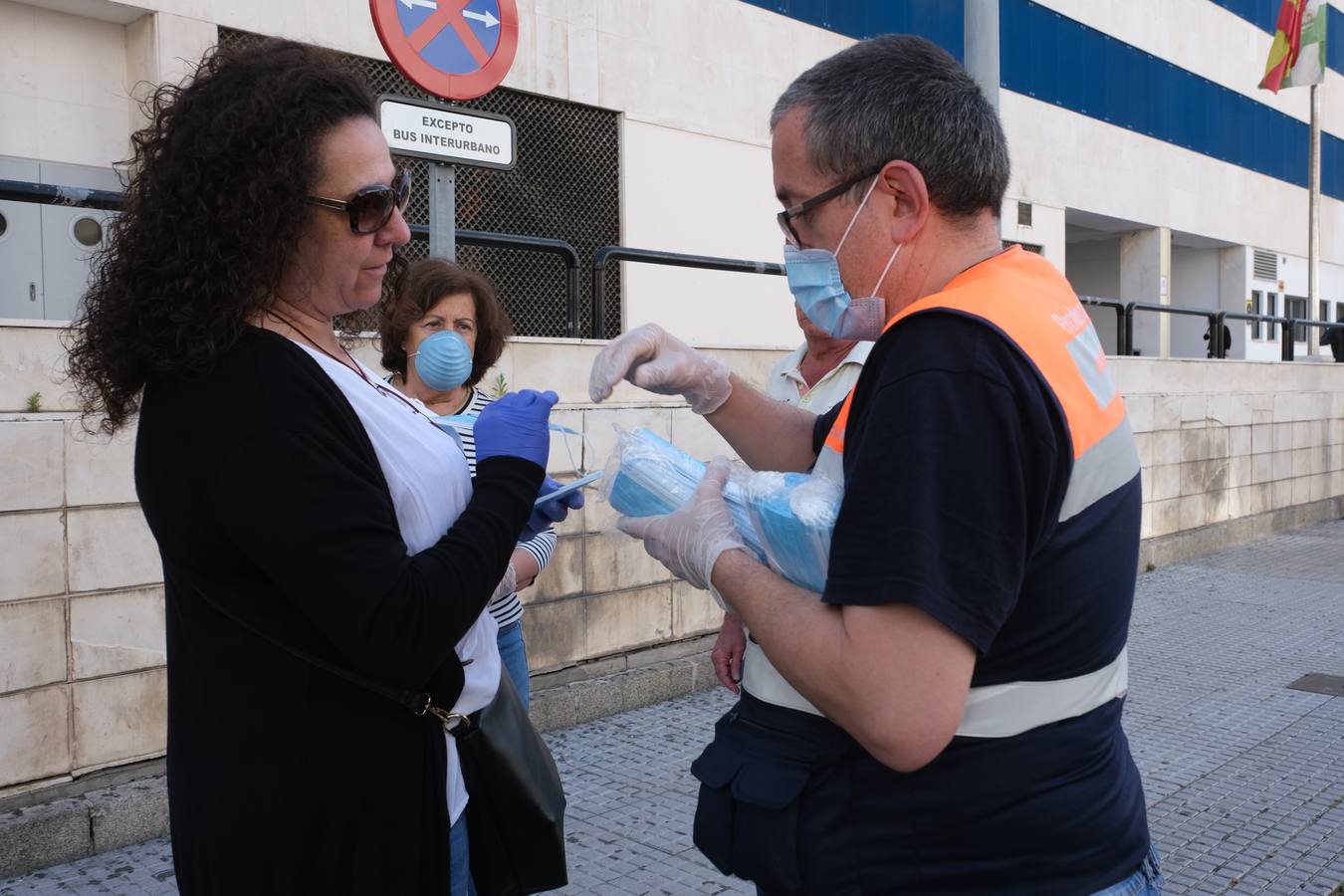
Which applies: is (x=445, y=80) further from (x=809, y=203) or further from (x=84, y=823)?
(x=84, y=823)

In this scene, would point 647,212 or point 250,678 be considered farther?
point 647,212

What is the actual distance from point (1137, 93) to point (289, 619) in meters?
17.7

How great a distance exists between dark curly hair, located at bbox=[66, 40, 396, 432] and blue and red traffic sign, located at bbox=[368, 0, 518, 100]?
198 cm

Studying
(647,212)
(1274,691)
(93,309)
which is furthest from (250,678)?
(647,212)

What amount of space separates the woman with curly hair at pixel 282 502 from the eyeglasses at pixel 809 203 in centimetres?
60

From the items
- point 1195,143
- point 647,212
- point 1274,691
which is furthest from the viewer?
point 1195,143

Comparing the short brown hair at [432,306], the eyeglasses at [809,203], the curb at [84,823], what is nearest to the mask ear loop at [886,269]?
the eyeglasses at [809,203]

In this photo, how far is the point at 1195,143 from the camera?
1809 cm

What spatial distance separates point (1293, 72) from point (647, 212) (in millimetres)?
11708

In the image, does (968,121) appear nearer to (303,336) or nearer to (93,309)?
(303,336)

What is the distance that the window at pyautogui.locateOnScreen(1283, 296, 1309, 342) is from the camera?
2134 centimetres

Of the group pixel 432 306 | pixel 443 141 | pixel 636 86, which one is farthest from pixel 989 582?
pixel 636 86

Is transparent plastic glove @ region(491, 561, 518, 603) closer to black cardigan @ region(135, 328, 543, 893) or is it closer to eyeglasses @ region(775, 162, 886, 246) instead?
black cardigan @ region(135, 328, 543, 893)

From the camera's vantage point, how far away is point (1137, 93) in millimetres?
16656
